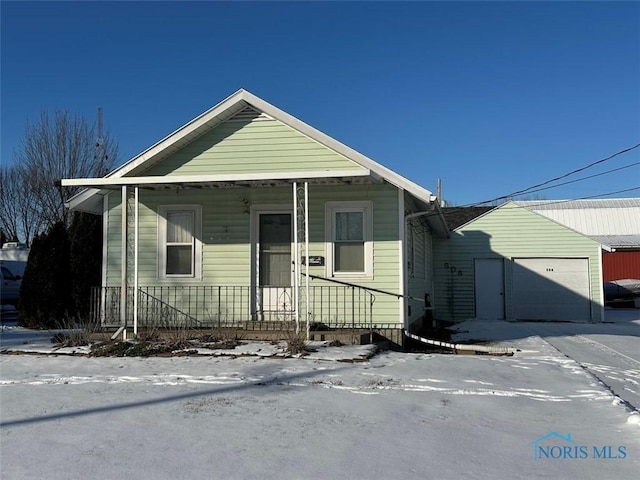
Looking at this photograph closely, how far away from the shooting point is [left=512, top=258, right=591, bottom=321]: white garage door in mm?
19828

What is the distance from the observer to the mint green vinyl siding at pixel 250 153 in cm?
1109

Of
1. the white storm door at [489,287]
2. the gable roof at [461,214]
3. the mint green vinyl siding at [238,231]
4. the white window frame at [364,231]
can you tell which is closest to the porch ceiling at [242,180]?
the mint green vinyl siding at [238,231]

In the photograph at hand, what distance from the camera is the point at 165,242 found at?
11.6 metres

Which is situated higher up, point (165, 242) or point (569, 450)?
point (165, 242)

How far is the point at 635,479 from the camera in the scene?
4.26m

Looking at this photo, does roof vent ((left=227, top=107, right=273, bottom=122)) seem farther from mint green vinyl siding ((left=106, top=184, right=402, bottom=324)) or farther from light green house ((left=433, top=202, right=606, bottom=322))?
light green house ((left=433, top=202, right=606, bottom=322))

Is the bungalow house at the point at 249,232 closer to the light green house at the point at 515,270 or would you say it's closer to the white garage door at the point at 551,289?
the light green house at the point at 515,270

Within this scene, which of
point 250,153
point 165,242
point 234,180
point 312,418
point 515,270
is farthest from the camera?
point 515,270

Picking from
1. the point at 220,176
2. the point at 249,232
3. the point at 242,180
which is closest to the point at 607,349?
the point at 249,232

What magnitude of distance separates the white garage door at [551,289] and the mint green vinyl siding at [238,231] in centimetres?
1080

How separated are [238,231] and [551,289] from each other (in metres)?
12.9

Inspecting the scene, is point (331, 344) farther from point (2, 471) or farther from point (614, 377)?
point (2, 471)

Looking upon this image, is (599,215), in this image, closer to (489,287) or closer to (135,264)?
(489,287)

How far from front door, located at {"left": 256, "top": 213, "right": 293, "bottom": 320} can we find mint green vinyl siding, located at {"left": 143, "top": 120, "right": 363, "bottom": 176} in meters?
1.02
